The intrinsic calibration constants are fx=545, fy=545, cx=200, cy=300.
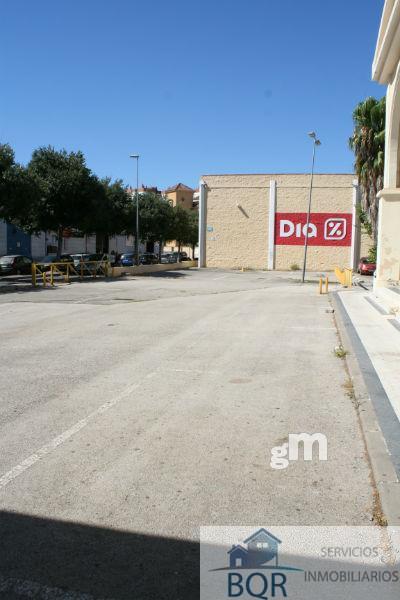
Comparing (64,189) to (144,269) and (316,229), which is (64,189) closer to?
(144,269)

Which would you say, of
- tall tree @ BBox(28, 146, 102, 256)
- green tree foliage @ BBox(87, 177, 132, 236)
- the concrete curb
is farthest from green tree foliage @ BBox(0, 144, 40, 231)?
the concrete curb

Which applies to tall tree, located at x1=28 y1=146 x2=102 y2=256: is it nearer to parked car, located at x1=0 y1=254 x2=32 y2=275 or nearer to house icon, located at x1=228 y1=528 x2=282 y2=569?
parked car, located at x1=0 y1=254 x2=32 y2=275

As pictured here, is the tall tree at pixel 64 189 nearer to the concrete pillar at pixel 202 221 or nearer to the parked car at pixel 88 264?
the parked car at pixel 88 264

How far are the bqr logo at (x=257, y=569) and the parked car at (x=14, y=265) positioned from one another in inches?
1448

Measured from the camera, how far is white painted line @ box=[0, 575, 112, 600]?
2855 millimetres

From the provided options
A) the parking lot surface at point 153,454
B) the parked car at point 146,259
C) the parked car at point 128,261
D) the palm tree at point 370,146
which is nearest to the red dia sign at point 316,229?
the parked car at point 146,259

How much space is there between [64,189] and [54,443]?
105ft

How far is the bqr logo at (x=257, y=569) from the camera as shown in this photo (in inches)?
118

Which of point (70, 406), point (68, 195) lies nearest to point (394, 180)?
point (70, 406)

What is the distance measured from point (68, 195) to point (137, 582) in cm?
3440

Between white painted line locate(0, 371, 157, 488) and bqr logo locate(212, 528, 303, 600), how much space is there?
193cm

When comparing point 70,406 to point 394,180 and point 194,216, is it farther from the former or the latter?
point 194,216

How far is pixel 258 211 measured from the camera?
51719mm

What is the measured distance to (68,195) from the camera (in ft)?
116
